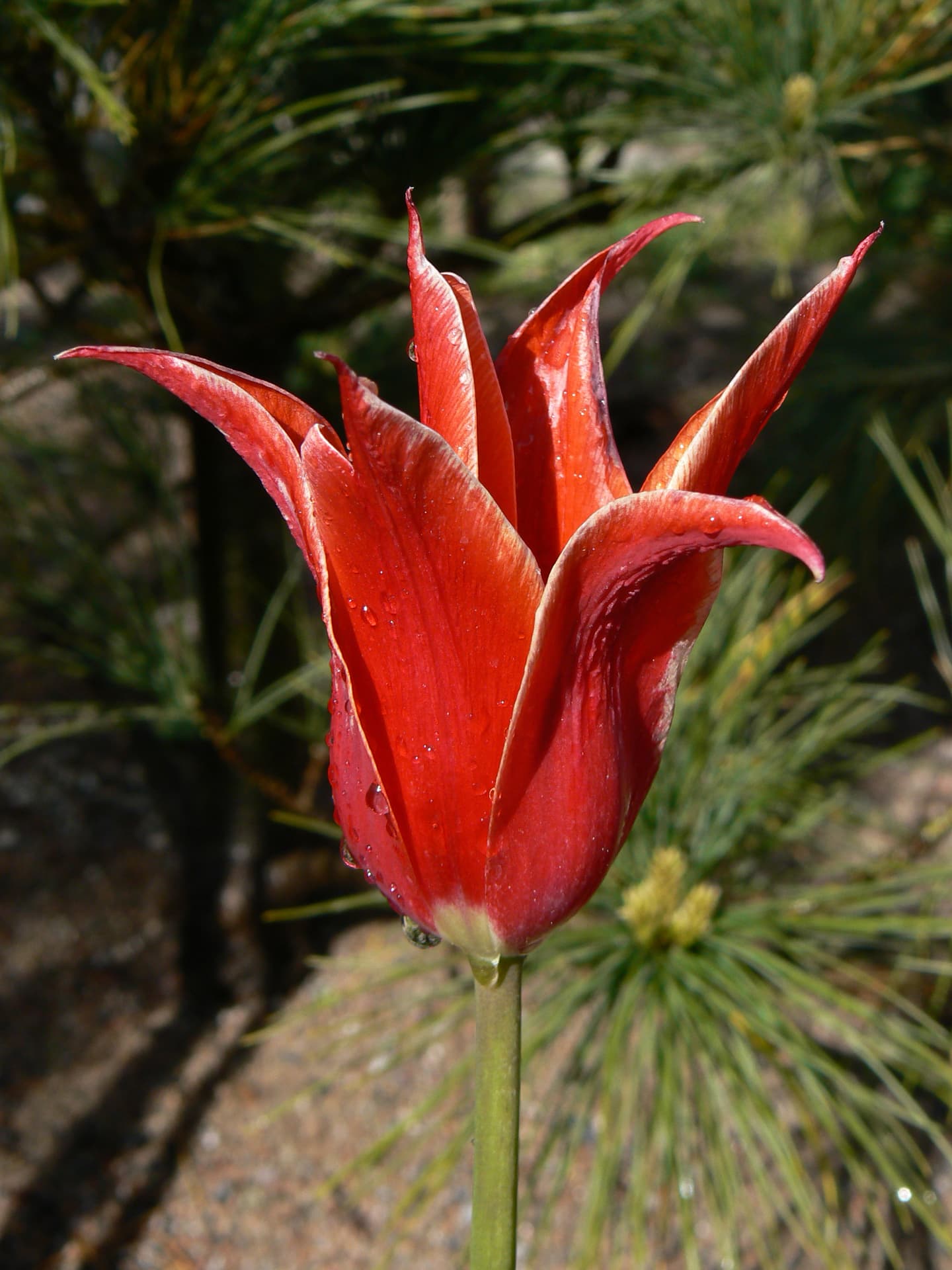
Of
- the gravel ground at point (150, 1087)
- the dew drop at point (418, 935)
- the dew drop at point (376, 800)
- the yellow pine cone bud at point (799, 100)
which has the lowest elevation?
the gravel ground at point (150, 1087)

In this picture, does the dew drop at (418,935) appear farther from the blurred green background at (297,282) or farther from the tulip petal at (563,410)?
the blurred green background at (297,282)

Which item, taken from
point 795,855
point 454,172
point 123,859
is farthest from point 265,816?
point 454,172

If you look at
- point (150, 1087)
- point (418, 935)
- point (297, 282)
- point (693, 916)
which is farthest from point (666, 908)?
point (297, 282)

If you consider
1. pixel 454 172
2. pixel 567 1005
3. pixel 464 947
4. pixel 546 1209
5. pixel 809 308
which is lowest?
pixel 546 1209

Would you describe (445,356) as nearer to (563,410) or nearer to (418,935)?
(563,410)

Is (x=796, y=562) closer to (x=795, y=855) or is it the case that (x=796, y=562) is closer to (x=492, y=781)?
(x=795, y=855)

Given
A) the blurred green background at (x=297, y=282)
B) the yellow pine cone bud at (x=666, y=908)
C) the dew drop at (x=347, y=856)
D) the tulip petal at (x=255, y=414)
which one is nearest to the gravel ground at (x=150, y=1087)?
the blurred green background at (x=297, y=282)
